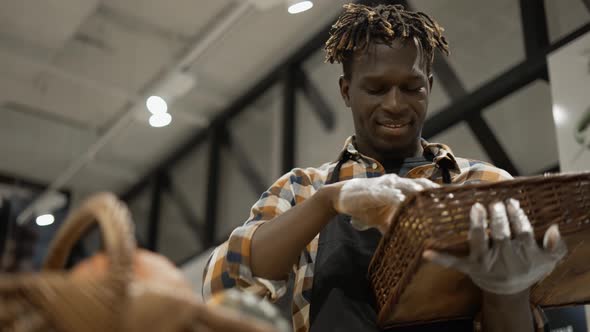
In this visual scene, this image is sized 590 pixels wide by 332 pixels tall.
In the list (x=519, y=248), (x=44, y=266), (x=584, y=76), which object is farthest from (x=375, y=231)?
(x=584, y=76)

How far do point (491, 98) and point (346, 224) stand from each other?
218 cm

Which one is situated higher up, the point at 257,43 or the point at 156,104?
the point at 257,43

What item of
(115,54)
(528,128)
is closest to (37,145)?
(115,54)

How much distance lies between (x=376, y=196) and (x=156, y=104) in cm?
379

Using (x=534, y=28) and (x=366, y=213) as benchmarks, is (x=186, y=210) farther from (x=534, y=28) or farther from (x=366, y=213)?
(x=366, y=213)

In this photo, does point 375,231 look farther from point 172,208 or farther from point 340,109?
point 172,208

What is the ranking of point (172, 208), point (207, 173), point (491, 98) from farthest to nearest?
1. point (172, 208)
2. point (207, 173)
3. point (491, 98)

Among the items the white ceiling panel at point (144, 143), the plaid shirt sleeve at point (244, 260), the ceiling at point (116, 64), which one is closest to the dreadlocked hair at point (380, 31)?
the plaid shirt sleeve at point (244, 260)

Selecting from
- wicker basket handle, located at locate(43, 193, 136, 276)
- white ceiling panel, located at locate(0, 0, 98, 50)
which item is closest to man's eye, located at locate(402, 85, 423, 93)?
wicker basket handle, located at locate(43, 193, 136, 276)

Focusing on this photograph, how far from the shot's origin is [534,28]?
3447 millimetres

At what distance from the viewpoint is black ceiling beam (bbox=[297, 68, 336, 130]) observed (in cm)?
475

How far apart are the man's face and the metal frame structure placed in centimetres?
183

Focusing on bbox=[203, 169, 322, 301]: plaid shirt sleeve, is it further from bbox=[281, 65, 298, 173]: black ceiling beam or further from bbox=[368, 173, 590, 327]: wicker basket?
bbox=[281, 65, 298, 173]: black ceiling beam

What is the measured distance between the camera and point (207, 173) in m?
6.05
